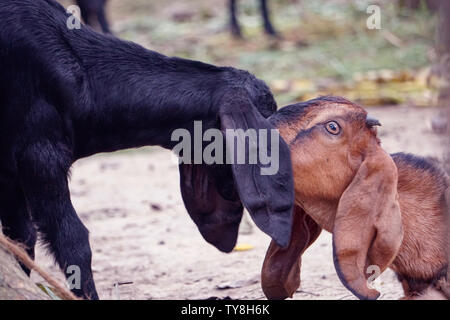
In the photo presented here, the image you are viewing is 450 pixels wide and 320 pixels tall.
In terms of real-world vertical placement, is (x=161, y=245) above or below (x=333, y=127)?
below

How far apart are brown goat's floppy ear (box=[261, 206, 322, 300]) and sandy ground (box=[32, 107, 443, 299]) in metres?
0.55

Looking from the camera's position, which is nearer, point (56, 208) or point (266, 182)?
point (266, 182)

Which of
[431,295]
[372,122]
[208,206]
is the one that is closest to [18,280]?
[208,206]

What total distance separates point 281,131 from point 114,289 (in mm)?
1409

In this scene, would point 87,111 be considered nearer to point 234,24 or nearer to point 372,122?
point 372,122

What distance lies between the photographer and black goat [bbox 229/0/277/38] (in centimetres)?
1245

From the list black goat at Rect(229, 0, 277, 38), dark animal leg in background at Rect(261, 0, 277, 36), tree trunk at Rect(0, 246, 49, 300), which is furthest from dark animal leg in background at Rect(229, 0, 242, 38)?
tree trunk at Rect(0, 246, 49, 300)

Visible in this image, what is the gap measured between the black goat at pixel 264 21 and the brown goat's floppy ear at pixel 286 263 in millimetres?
9190

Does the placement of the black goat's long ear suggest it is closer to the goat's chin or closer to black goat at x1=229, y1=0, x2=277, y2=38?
the goat's chin

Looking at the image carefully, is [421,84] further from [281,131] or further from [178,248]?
[281,131]

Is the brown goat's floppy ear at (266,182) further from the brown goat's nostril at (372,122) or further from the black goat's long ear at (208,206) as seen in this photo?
the black goat's long ear at (208,206)

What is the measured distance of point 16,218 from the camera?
3.60 m

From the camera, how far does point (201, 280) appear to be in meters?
4.32

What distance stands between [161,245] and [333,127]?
6.72 feet
